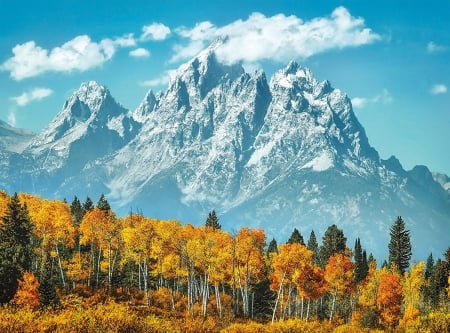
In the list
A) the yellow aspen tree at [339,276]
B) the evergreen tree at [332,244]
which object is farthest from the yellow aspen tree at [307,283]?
the evergreen tree at [332,244]

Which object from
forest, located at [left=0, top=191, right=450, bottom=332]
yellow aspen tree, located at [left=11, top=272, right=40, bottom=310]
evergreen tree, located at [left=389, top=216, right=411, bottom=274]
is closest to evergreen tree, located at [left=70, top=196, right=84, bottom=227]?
forest, located at [left=0, top=191, right=450, bottom=332]

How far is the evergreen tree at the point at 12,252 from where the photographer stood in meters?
56.0

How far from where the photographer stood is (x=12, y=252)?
62.7m

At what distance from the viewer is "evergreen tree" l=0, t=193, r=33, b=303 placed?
56.0 meters

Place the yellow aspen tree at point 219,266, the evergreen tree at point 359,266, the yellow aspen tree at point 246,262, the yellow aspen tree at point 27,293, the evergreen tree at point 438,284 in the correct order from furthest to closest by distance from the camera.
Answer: the evergreen tree at point 359,266, the evergreen tree at point 438,284, the yellow aspen tree at point 246,262, the yellow aspen tree at point 219,266, the yellow aspen tree at point 27,293

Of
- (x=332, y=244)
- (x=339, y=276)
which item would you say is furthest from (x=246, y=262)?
(x=332, y=244)

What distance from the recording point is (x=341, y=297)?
4028 inches

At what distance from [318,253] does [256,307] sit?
4470 centimetres

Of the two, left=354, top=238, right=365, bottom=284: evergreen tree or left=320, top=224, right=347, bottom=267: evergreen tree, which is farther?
left=320, top=224, right=347, bottom=267: evergreen tree

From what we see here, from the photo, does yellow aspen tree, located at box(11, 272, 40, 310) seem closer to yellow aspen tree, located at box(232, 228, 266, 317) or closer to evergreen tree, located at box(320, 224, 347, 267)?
yellow aspen tree, located at box(232, 228, 266, 317)

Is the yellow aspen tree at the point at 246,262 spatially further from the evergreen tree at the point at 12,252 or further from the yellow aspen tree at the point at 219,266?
the evergreen tree at the point at 12,252

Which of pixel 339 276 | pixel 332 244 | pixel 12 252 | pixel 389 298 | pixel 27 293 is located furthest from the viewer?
pixel 332 244

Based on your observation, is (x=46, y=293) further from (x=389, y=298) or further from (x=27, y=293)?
(x=389, y=298)

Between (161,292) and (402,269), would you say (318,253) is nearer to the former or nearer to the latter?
(402,269)
